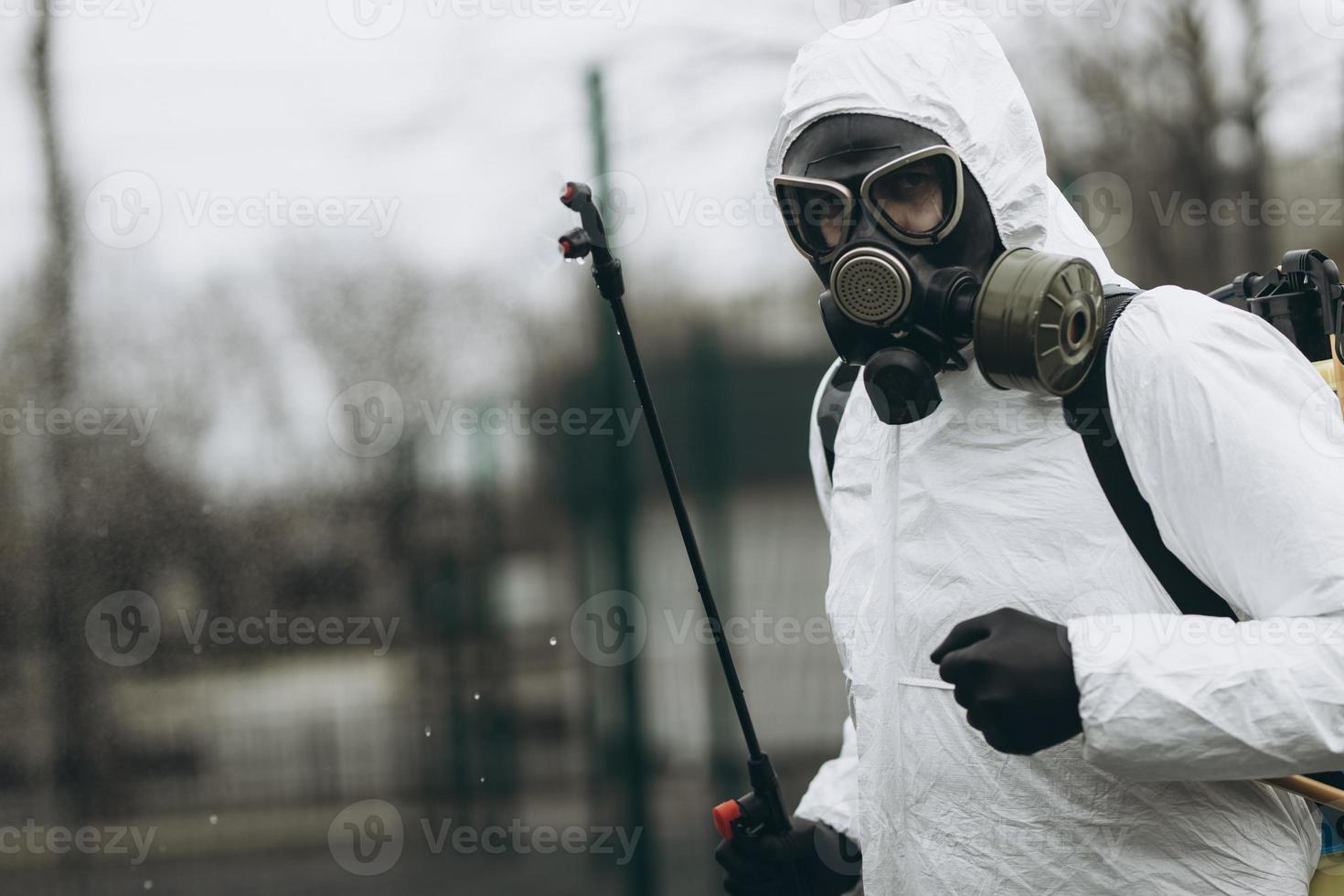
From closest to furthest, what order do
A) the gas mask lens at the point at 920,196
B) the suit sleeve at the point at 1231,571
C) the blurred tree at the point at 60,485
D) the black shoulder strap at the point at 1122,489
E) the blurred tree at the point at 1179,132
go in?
the suit sleeve at the point at 1231,571
the black shoulder strap at the point at 1122,489
the gas mask lens at the point at 920,196
the blurred tree at the point at 60,485
the blurred tree at the point at 1179,132

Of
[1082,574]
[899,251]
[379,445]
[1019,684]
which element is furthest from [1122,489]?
[379,445]

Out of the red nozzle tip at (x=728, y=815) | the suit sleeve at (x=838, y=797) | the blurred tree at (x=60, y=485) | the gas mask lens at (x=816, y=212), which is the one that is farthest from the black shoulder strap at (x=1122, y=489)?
the blurred tree at (x=60, y=485)

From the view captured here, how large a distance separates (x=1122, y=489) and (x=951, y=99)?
58cm

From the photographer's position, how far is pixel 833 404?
206 cm

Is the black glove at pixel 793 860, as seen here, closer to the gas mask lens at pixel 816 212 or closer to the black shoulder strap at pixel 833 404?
the black shoulder strap at pixel 833 404

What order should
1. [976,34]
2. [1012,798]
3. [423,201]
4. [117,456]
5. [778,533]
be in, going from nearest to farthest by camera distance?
[1012,798] < [976,34] < [117,456] < [423,201] < [778,533]

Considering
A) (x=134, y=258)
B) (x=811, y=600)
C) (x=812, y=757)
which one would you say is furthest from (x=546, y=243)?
(x=812, y=757)

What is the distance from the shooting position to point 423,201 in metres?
3.29

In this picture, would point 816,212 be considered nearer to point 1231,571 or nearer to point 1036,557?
point 1036,557

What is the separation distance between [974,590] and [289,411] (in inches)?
86.7

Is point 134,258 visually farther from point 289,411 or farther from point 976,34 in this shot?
point 976,34

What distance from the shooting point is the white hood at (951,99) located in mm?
1600

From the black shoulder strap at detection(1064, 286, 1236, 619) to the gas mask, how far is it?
41 mm

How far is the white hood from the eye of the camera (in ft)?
5.25
